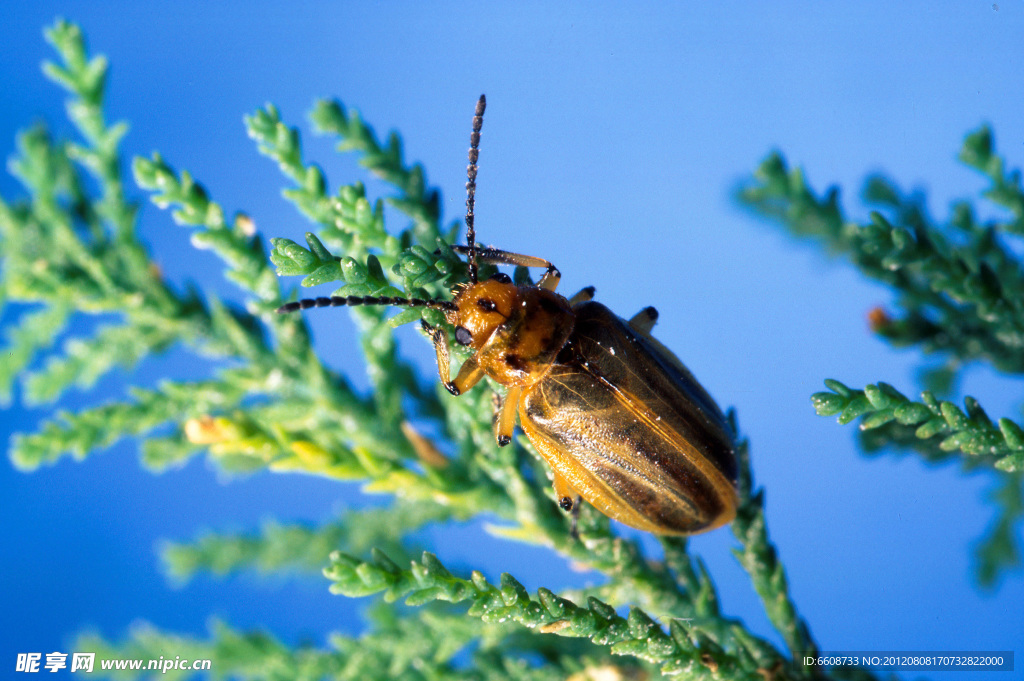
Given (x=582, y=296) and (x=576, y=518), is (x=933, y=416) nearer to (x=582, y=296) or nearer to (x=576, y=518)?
(x=576, y=518)

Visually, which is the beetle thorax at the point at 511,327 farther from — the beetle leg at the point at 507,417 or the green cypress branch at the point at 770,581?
the green cypress branch at the point at 770,581

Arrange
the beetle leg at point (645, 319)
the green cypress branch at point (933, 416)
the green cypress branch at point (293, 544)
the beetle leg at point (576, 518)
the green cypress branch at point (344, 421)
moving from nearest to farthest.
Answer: the green cypress branch at point (933, 416) < the green cypress branch at point (344, 421) < the beetle leg at point (576, 518) < the beetle leg at point (645, 319) < the green cypress branch at point (293, 544)

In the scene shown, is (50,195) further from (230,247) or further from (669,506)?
(669,506)

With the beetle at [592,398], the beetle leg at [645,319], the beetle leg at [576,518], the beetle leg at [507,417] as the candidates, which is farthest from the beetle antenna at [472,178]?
the beetle leg at [576,518]

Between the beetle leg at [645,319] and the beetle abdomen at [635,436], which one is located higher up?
the beetle leg at [645,319]

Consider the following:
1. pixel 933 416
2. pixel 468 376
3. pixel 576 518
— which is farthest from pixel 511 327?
pixel 933 416

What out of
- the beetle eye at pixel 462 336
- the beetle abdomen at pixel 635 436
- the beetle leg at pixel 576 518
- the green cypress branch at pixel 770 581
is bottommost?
the green cypress branch at pixel 770 581
